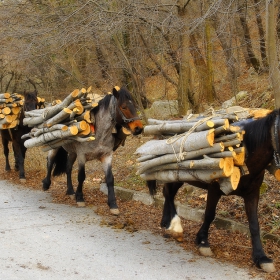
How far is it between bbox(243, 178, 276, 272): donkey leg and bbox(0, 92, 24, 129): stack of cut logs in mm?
7444

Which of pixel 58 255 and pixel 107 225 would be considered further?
pixel 107 225

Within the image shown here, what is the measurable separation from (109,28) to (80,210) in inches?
157

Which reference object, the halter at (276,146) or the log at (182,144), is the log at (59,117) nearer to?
the log at (182,144)

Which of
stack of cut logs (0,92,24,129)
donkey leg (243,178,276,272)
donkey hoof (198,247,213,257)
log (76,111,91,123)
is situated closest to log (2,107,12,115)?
stack of cut logs (0,92,24,129)

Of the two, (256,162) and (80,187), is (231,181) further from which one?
(80,187)

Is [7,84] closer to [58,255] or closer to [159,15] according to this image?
[159,15]

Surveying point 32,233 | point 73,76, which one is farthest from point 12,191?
point 73,76

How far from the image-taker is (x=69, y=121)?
8.02 metres

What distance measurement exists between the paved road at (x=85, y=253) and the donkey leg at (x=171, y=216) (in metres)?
0.18

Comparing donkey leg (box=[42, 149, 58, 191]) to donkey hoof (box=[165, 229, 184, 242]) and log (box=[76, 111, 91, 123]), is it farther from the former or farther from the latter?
donkey hoof (box=[165, 229, 184, 242])

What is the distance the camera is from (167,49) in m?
11.1

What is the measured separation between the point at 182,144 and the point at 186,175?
1.30 ft

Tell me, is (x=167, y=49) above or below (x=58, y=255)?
above

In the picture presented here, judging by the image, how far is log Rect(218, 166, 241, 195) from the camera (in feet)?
15.8
